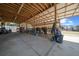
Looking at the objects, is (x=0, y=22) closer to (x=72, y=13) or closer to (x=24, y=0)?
(x=72, y=13)

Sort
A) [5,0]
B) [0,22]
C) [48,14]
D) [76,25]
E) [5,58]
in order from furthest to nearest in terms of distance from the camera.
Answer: [0,22], [48,14], [76,25], [5,58], [5,0]

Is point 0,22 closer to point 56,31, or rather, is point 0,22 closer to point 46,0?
point 56,31

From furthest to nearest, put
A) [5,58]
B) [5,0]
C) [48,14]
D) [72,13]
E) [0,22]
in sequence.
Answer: [0,22], [48,14], [72,13], [5,58], [5,0]

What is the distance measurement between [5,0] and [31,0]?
2.68 feet

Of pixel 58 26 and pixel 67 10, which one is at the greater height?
pixel 67 10

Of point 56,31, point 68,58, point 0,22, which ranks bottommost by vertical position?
point 68,58

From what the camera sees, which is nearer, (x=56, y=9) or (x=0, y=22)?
(x=56, y=9)

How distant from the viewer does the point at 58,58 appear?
3678mm

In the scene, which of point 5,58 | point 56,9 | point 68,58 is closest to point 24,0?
→ point 5,58

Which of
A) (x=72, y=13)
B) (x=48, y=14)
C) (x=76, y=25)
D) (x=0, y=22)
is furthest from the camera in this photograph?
(x=0, y=22)

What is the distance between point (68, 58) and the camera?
12.1ft

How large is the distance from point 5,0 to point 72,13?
6.88 metres

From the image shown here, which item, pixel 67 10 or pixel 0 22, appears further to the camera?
pixel 0 22

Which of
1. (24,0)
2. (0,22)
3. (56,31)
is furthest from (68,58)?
(0,22)
